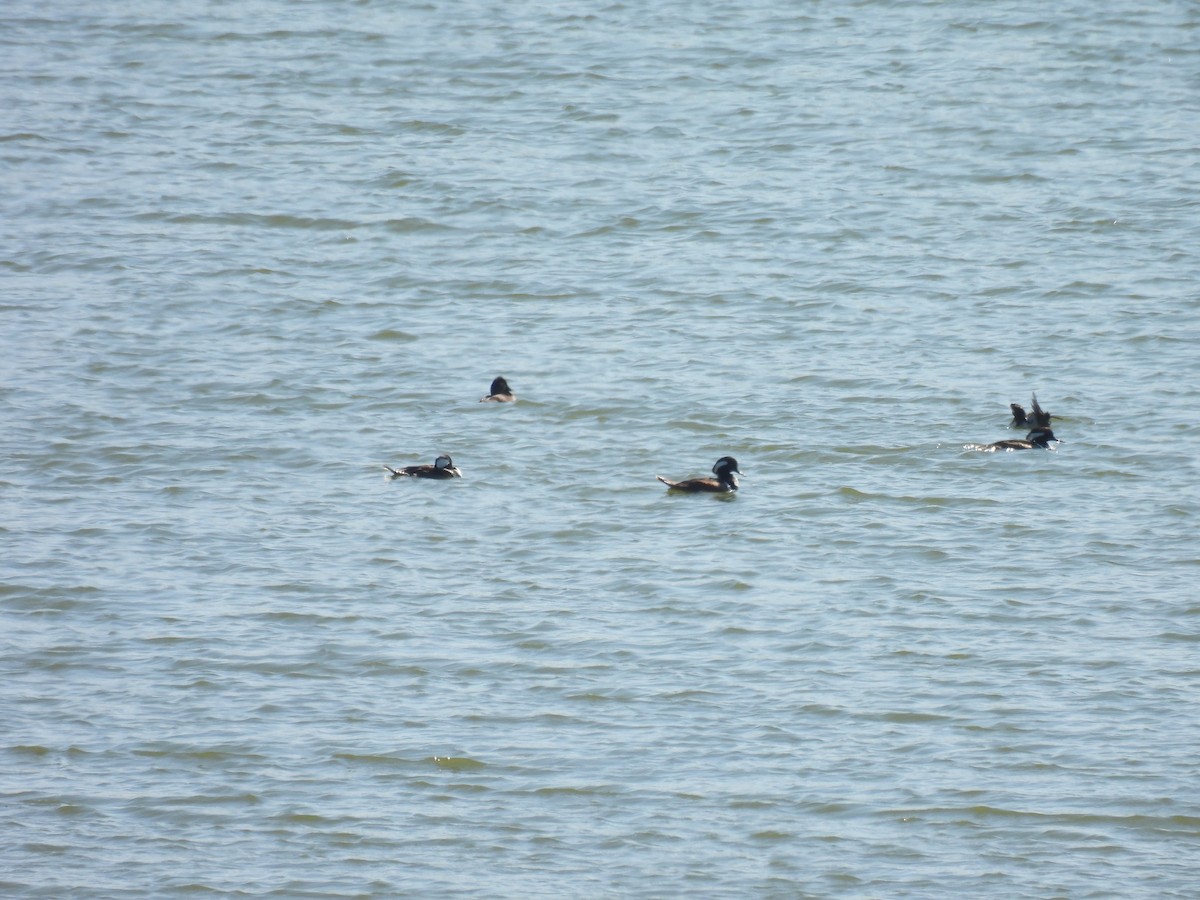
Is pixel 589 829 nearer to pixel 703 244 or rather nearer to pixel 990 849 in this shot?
pixel 990 849

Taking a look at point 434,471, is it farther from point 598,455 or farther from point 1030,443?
point 1030,443

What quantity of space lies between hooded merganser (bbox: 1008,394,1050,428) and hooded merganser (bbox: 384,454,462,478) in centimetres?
493

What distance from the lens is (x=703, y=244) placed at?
2167 cm

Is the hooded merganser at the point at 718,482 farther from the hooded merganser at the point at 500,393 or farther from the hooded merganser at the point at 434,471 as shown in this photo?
the hooded merganser at the point at 500,393

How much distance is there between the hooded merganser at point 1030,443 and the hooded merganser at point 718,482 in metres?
2.17

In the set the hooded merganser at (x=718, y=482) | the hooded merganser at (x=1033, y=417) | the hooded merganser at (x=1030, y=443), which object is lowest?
the hooded merganser at (x=718, y=482)

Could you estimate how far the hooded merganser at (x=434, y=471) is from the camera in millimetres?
14680

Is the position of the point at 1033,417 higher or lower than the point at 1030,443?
higher

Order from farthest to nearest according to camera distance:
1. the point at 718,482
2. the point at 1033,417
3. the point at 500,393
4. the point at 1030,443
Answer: the point at 500,393 → the point at 1033,417 → the point at 1030,443 → the point at 718,482

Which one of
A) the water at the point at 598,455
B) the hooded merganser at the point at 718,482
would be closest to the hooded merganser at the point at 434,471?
the water at the point at 598,455

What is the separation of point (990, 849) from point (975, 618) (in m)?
3.12

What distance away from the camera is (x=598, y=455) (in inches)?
609

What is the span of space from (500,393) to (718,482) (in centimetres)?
281

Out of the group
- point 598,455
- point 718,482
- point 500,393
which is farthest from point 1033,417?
point 500,393
